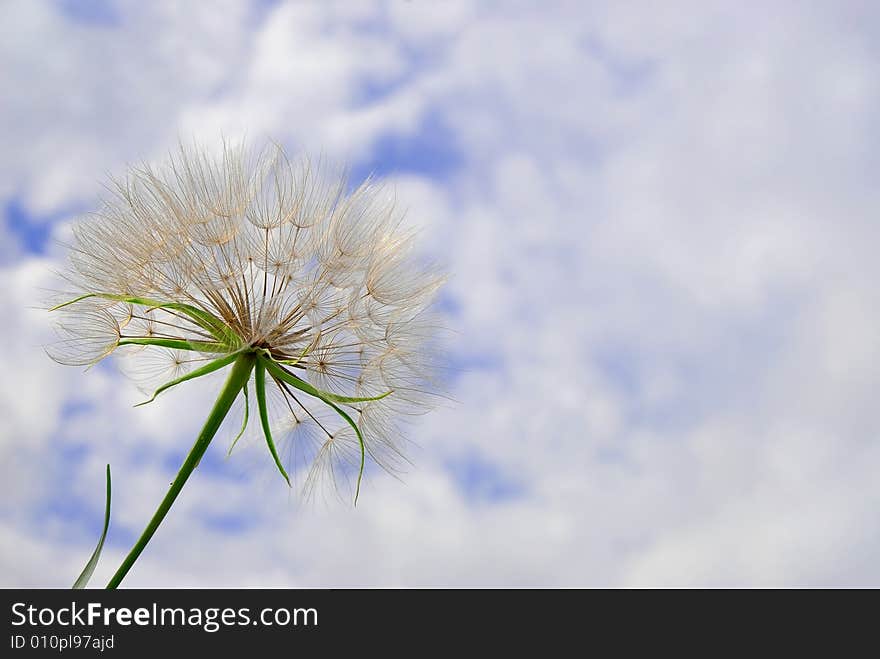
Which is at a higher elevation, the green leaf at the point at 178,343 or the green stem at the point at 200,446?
the green leaf at the point at 178,343

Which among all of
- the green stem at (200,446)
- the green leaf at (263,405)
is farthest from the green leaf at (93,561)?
the green leaf at (263,405)

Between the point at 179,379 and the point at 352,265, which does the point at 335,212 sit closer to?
the point at 352,265

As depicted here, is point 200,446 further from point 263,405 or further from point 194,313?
point 194,313

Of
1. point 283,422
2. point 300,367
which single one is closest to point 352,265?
point 300,367

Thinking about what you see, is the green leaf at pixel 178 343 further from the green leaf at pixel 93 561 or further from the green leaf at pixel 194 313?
the green leaf at pixel 93 561

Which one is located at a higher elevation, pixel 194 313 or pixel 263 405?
pixel 194 313

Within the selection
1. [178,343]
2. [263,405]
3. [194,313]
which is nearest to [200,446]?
[263,405]
